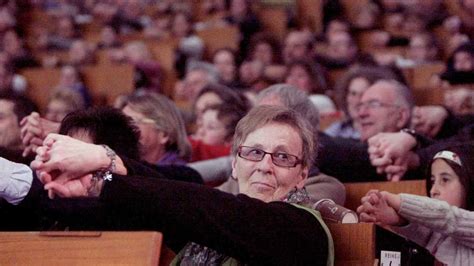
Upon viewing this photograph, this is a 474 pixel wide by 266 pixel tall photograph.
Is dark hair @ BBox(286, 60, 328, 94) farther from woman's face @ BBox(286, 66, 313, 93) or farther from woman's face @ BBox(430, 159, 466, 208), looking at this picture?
woman's face @ BBox(430, 159, 466, 208)

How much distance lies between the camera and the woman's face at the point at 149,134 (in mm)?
3969

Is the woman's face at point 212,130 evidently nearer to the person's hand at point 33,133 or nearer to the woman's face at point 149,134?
the woman's face at point 149,134

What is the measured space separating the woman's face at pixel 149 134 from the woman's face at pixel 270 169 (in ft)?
4.61

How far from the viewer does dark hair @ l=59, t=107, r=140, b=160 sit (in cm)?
290

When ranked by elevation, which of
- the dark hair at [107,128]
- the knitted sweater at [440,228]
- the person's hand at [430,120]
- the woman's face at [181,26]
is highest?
the woman's face at [181,26]

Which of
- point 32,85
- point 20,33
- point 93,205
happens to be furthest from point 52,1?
point 93,205

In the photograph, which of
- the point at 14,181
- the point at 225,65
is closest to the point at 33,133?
the point at 14,181

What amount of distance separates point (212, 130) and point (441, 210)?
222 cm

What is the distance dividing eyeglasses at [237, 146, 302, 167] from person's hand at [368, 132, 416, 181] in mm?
995

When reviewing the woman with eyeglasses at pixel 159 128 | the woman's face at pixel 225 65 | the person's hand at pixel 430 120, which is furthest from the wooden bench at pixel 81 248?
the woman's face at pixel 225 65

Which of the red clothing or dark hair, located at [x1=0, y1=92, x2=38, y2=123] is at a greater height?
dark hair, located at [x1=0, y1=92, x2=38, y2=123]

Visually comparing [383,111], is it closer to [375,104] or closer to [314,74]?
[375,104]

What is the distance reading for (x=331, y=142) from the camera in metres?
3.97

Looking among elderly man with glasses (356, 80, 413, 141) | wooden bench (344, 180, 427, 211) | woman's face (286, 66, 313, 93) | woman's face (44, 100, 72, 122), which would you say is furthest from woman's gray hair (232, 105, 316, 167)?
woman's face (286, 66, 313, 93)
